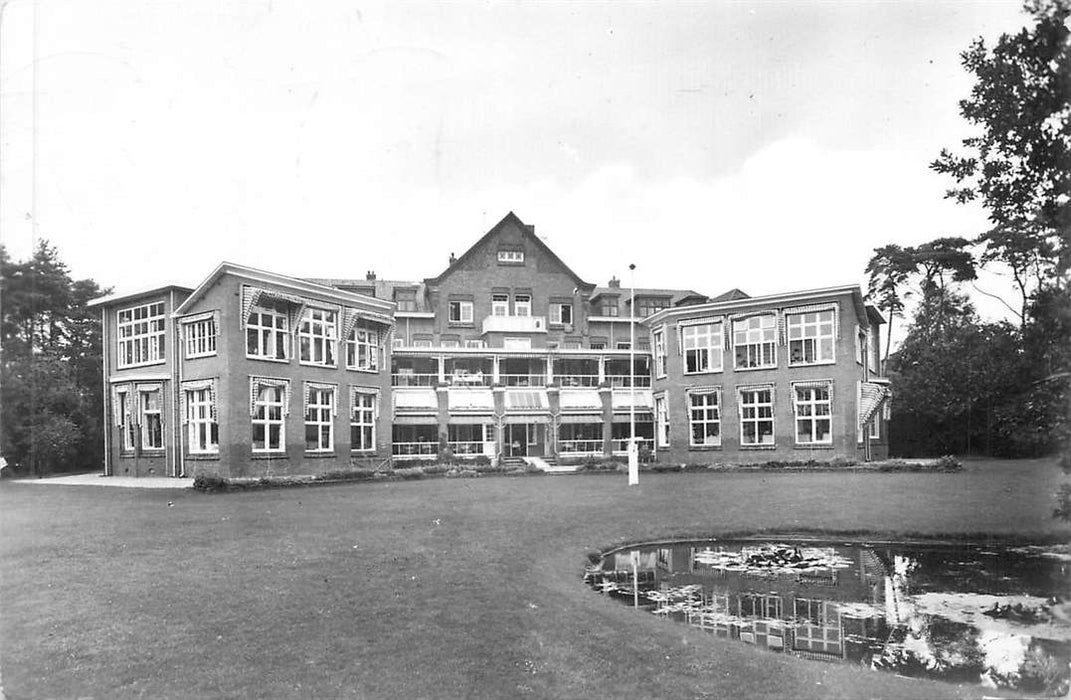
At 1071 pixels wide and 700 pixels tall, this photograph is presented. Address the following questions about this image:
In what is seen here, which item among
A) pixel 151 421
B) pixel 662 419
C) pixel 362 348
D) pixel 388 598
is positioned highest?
pixel 362 348

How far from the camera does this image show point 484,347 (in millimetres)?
40500

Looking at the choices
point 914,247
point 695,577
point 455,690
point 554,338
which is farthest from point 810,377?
point 455,690

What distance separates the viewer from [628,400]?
38.9 m

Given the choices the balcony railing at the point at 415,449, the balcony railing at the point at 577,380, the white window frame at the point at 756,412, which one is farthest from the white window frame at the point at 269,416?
the white window frame at the point at 756,412

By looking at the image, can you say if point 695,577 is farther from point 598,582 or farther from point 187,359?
point 187,359

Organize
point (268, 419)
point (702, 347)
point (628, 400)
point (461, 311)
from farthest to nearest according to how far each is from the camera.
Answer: point (461, 311)
point (628, 400)
point (702, 347)
point (268, 419)

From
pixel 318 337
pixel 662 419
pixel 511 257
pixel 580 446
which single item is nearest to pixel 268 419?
pixel 318 337

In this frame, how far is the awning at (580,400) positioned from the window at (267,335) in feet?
51.4

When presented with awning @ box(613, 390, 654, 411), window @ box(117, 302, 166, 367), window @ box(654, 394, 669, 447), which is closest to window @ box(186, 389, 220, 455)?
window @ box(117, 302, 166, 367)

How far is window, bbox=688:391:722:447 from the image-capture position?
1262 inches

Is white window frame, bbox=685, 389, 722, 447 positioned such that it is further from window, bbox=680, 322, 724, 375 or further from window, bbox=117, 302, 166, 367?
window, bbox=117, 302, 166, 367

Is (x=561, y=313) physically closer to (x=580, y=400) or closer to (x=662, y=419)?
(x=580, y=400)

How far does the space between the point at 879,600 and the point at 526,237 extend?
3604 centimetres

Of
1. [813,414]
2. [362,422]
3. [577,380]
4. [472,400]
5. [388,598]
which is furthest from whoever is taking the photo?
[577,380]
